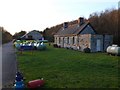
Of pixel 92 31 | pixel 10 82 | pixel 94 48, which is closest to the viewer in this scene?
pixel 10 82

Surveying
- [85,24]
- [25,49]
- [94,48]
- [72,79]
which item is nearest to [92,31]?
[85,24]

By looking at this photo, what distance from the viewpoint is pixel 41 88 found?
37.3 feet

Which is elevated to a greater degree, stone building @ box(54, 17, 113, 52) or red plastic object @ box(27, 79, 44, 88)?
stone building @ box(54, 17, 113, 52)

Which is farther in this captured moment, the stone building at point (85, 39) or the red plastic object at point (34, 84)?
A: the stone building at point (85, 39)

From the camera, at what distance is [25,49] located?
40.9m

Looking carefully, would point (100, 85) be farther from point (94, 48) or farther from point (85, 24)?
point (85, 24)

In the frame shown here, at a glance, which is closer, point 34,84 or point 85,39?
point 34,84

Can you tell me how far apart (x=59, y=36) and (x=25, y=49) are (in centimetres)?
1519

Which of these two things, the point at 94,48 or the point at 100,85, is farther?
the point at 94,48

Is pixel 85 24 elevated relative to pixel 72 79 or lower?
elevated

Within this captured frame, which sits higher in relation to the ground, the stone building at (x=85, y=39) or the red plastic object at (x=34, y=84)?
the stone building at (x=85, y=39)

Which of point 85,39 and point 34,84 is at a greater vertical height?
point 85,39

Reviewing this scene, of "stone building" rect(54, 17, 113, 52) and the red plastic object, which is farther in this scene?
"stone building" rect(54, 17, 113, 52)

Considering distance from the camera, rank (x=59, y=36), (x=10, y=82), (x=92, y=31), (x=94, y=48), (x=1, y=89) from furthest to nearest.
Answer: (x=59, y=36)
(x=92, y=31)
(x=94, y=48)
(x=10, y=82)
(x=1, y=89)
